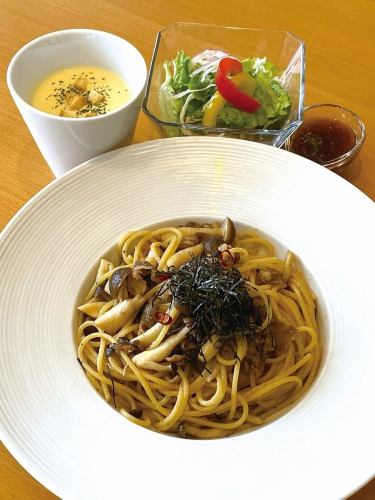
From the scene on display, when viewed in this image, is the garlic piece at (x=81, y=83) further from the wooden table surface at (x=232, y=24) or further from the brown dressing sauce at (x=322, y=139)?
the brown dressing sauce at (x=322, y=139)

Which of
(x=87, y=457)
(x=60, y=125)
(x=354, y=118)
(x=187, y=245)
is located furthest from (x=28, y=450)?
(x=354, y=118)

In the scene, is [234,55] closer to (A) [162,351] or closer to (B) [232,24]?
(B) [232,24]

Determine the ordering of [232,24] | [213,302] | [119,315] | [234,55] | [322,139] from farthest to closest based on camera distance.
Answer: [232,24] < [234,55] < [322,139] < [119,315] < [213,302]

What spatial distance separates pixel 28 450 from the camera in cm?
156

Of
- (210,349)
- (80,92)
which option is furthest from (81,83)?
(210,349)

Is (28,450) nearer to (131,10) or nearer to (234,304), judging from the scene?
(234,304)

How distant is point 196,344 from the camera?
187 cm

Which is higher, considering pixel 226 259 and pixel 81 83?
pixel 81 83

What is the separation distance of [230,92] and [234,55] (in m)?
0.46

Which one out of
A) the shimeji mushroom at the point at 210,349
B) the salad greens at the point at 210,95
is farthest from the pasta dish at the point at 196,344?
the salad greens at the point at 210,95

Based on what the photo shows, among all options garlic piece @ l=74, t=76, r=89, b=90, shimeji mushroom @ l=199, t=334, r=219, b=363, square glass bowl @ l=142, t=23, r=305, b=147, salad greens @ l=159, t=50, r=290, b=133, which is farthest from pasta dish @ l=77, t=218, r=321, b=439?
garlic piece @ l=74, t=76, r=89, b=90

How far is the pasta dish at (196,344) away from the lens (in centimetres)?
185

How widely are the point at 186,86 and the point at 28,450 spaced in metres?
1.63

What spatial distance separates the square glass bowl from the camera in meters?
2.32
